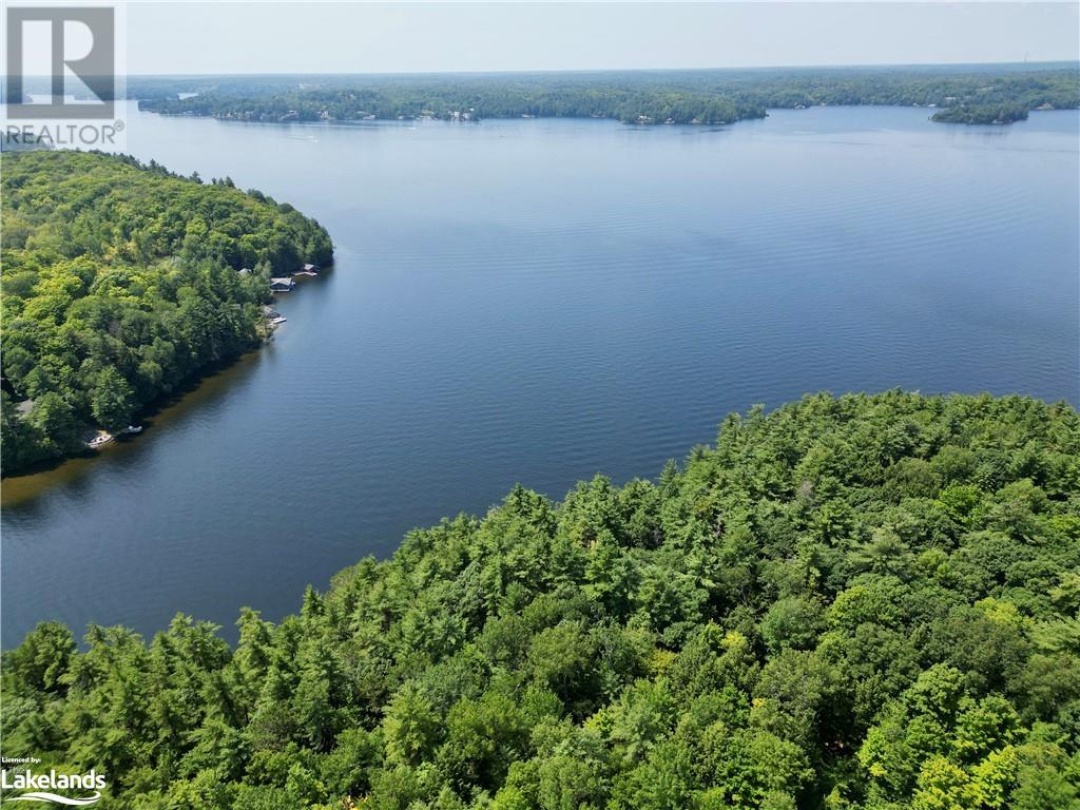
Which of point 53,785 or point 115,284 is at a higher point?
point 115,284

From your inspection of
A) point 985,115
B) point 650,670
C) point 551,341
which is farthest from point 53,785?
point 985,115

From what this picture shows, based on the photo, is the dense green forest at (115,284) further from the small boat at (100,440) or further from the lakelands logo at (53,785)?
the lakelands logo at (53,785)

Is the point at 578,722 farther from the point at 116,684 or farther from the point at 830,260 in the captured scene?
the point at 830,260

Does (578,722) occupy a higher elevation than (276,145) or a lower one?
lower

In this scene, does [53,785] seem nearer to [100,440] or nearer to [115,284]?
[100,440]

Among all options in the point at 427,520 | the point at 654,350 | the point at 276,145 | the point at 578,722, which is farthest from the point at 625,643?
the point at 276,145

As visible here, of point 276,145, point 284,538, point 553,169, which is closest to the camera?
point 284,538
